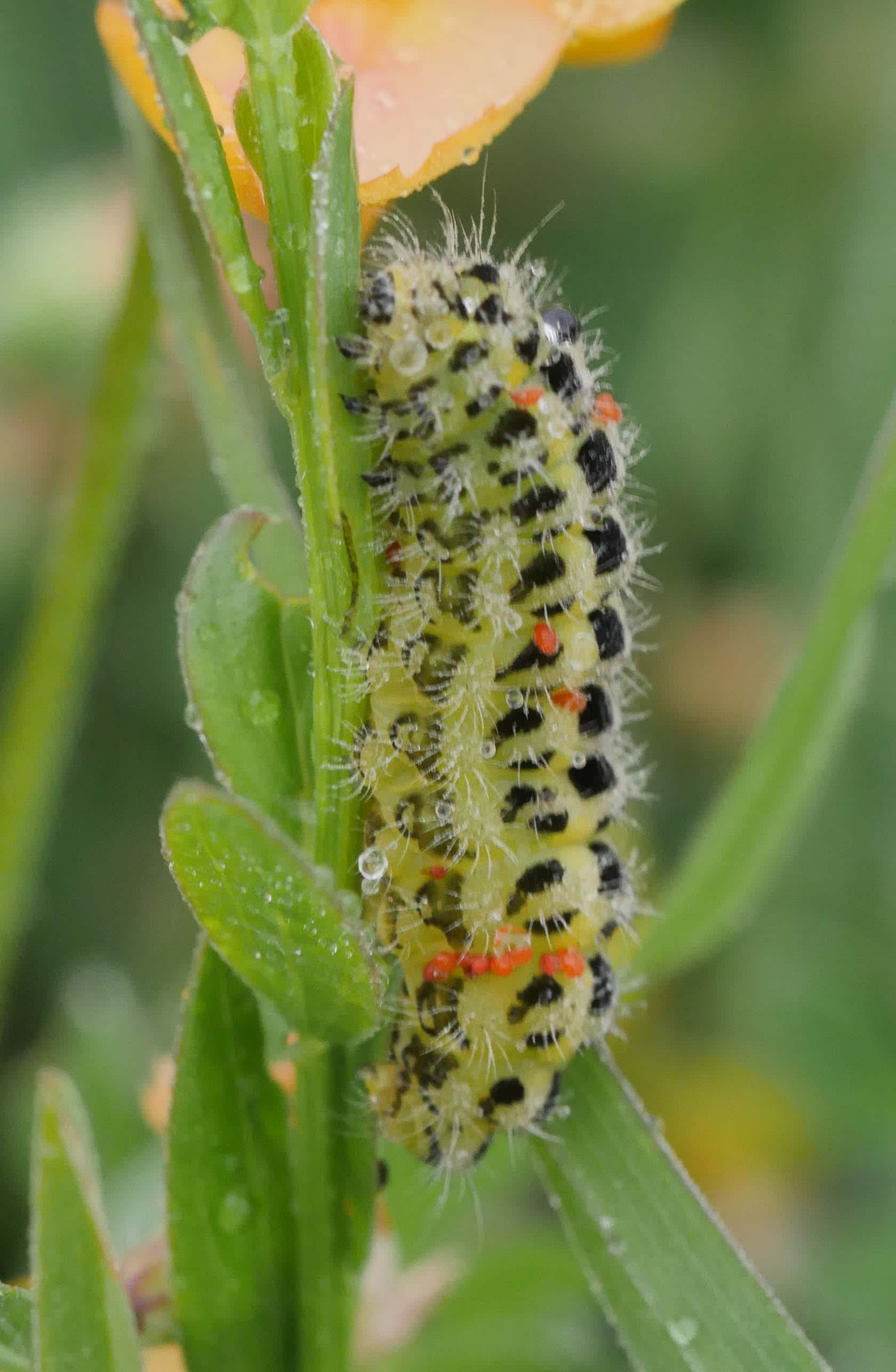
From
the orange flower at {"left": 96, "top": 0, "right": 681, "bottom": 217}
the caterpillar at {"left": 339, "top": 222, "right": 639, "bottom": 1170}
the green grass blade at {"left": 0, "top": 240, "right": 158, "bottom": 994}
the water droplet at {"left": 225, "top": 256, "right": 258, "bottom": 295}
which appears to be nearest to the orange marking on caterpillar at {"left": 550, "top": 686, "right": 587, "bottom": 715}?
the caterpillar at {"left": 339, "top": 222, "right": 639, "bottom": 1170}

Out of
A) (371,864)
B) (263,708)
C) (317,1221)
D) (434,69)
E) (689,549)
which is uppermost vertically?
(434,69)

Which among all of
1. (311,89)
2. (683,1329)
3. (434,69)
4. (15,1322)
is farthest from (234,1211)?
(434,69)

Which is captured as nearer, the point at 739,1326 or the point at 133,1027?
the point at 739,1326

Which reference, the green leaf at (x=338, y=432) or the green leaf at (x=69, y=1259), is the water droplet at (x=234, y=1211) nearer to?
the green leaf at (x=69, y=1259)

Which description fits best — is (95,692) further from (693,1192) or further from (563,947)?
(693,1192)

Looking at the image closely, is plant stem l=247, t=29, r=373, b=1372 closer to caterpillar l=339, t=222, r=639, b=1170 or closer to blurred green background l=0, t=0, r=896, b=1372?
caterpillar l=339, t=222, r=639, b=1170

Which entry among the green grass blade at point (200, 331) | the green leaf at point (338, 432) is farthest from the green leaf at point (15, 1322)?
the green grass blade at point (200, 331)

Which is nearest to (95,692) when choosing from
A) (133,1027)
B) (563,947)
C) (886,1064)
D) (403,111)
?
(133,1027)

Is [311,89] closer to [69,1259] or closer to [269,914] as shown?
[269,914]
